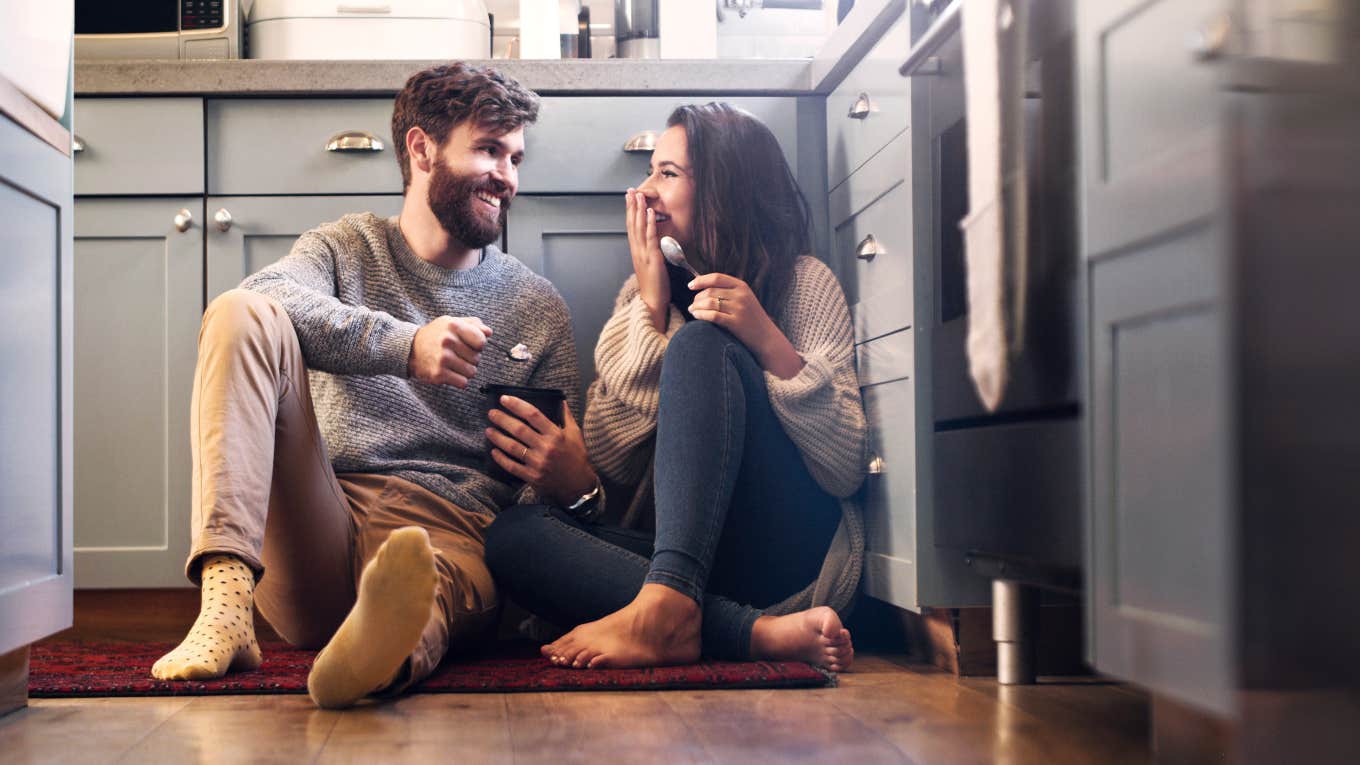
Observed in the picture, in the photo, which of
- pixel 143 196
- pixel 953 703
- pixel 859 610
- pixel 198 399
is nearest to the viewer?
pixel 953 703

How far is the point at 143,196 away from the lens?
201 centimetres

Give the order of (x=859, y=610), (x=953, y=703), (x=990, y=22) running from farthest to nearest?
(x=859, y=610), (x=953, y=703), (x=990, y=22)

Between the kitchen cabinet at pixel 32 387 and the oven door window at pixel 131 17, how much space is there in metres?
0.93

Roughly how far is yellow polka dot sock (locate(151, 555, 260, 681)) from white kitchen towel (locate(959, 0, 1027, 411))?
0.79 m

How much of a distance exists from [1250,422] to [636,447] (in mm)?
1234

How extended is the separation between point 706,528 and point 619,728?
40 centimetres

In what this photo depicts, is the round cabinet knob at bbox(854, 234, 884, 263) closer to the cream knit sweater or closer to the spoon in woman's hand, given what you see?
the cream knit sweater

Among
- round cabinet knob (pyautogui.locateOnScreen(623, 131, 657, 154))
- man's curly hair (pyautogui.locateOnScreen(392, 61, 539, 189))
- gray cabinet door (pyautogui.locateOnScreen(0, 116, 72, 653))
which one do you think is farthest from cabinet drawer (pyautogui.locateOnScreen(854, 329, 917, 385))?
gray cabinet door (pyautogui.locateOnScreen(0, 116, 72, 653))

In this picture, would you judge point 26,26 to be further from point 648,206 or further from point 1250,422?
point 1250,422

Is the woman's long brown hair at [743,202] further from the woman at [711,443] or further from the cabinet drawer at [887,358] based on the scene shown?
the cabinet drawer at [887,358]

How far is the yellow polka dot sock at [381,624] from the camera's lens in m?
1.08

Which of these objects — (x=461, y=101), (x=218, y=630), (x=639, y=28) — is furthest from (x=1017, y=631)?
(x=639, y=28)

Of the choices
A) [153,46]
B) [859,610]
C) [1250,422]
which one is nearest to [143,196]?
[153,46]

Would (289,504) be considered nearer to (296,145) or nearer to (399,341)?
(399,341)
